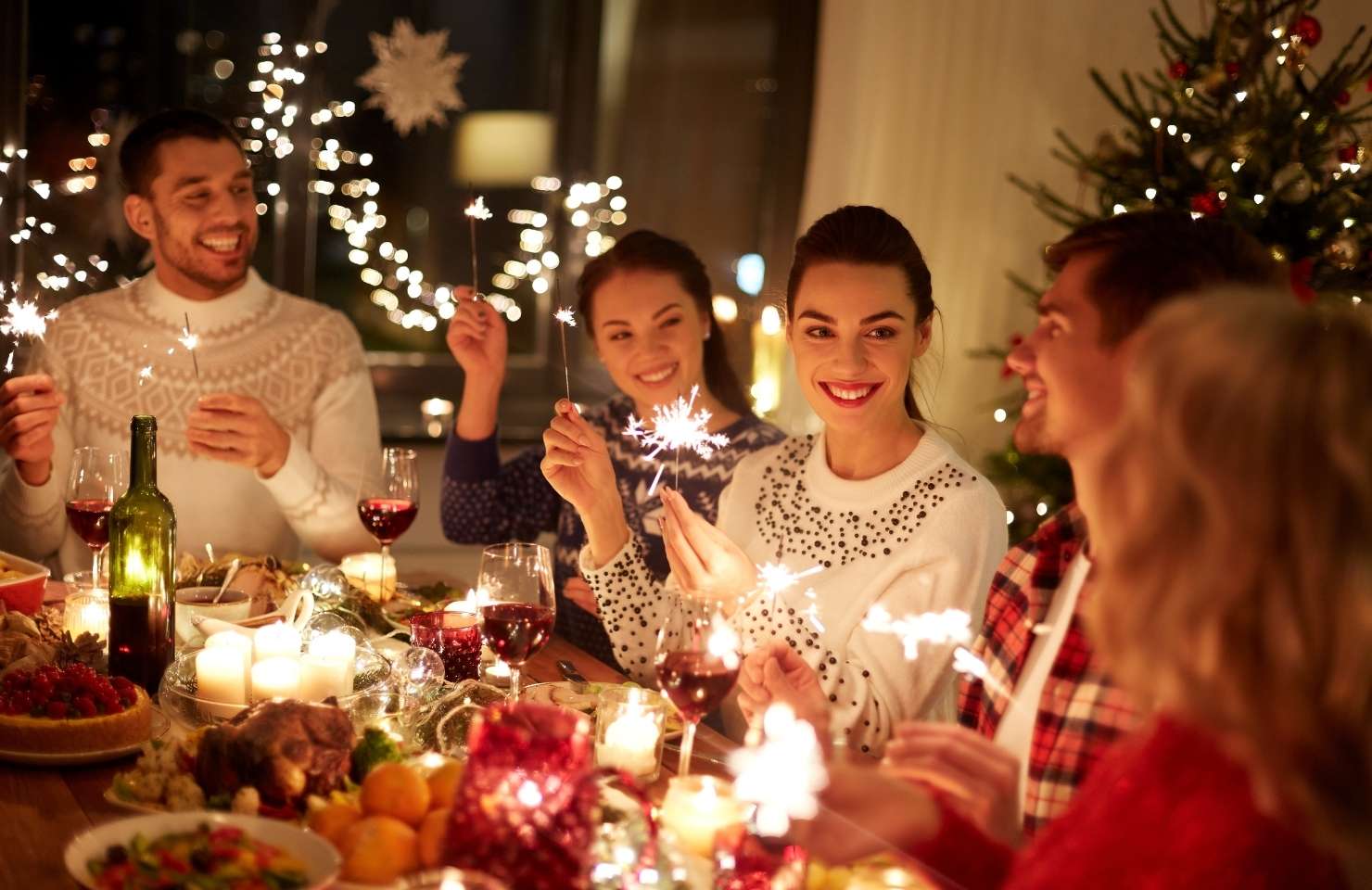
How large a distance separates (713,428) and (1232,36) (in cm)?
164

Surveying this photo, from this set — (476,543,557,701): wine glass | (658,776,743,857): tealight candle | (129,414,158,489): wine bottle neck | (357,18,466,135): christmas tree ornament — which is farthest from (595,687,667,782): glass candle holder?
(357,18,466,135): christmas tree ornament

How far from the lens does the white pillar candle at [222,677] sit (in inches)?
66.7

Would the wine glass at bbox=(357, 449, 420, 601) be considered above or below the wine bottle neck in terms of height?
below

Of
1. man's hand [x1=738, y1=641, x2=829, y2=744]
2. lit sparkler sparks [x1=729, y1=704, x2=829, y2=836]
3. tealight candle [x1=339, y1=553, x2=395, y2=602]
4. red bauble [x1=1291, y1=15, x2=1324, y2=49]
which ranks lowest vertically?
tealight candle [x1=339, y1=553, x2=395, y2=602]

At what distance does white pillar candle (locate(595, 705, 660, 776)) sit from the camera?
162 cm

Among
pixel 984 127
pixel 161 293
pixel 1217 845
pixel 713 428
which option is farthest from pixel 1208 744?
pixel 984 127

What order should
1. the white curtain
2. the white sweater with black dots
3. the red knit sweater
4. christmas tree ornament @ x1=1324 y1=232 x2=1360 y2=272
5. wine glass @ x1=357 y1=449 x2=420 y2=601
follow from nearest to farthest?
the red knit sweater, the white sweater with black dots, wine glass @ x1=357 y1=449 x2=420 y2=601, christmas tree ornament @ x1=1324 y1=232 x2=1360 y2=272, the white curtain

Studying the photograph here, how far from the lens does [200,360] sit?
3.13m

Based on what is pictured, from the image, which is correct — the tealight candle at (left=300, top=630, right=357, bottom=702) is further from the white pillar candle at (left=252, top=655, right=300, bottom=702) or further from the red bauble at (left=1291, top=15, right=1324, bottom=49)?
the red bauble at (left=1291, top=15, right=1324, bottom=49)

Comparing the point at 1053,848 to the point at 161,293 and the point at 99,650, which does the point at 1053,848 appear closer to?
the point at 99,650

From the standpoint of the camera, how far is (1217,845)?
985mm

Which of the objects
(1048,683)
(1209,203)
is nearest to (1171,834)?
(1048,683)

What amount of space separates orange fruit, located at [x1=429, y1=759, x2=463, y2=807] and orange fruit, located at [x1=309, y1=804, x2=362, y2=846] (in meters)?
0.07

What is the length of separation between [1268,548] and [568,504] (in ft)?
7.38
